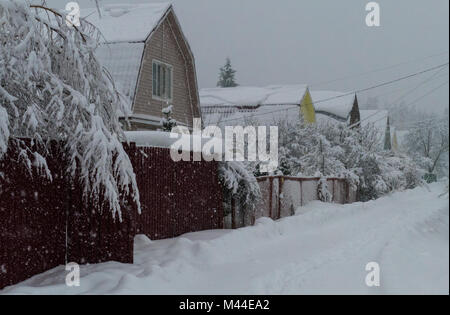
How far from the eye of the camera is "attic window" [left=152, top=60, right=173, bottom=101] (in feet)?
62.1

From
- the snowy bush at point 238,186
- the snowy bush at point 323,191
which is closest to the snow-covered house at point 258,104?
the snowy bush at point 323,191

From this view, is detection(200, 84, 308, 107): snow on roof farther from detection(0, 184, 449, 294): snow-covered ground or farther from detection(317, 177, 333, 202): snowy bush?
detection(0, 184, 449, 294): snow-covered ground

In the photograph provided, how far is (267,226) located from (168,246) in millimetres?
A: 3251

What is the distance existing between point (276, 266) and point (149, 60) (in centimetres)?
1205

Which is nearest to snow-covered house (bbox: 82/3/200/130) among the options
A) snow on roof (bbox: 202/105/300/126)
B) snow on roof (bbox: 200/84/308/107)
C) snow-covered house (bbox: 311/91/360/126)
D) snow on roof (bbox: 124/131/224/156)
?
snow on roof (bbox: 124/131/224/156)

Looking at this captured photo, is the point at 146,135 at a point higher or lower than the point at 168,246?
higher

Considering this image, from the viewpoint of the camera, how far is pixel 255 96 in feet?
114

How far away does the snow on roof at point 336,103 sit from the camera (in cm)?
3673

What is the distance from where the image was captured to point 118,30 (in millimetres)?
19031

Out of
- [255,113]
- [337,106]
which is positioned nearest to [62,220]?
[255,113]

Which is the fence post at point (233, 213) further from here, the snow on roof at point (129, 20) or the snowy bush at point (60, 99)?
the snow on roof at point (129, 20)

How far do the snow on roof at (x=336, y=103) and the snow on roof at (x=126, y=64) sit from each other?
21.2 meters
